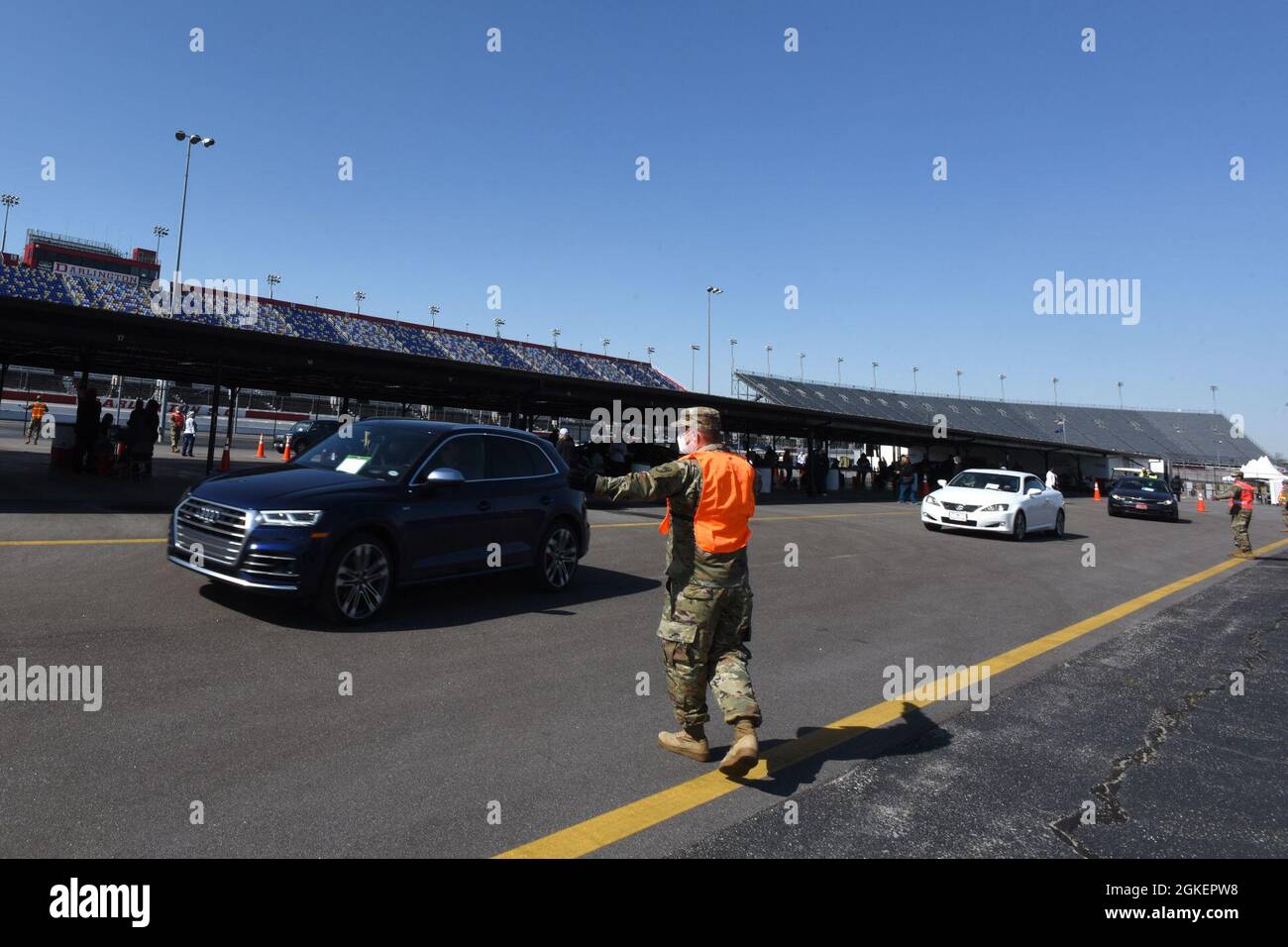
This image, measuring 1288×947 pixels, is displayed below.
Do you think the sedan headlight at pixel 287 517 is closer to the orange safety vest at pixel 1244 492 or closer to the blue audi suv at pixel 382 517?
the blue audi suv at pixel 382 517

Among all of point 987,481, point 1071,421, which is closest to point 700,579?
point 987,481

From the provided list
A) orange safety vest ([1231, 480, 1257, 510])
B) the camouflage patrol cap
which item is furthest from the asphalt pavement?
orange safety vest ([1231, 480, 1257, 510])

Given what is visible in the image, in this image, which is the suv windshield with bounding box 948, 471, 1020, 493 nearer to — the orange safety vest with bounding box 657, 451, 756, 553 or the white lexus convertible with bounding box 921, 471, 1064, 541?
the white lexus convertible with bounding box 921, 471, 1064, 541

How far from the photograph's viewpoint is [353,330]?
6825 cm

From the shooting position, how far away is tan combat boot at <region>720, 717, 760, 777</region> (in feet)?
11.9

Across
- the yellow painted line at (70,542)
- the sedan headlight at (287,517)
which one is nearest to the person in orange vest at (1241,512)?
the sedan headlight at (287,517)

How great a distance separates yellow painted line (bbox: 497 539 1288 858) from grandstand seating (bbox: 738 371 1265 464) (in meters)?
75.9

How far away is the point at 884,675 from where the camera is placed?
18.8 ft

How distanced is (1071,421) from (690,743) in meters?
124

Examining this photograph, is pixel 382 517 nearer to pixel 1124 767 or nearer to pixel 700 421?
pixel 700 421

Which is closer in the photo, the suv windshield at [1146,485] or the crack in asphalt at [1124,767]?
the crack in asphalt at [1124,767]

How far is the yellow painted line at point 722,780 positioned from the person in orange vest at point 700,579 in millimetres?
318

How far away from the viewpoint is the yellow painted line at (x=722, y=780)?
3046 millimetres
